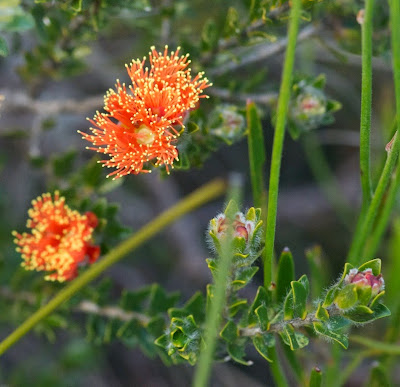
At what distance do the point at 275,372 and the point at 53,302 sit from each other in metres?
0.64

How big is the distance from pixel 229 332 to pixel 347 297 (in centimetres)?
34

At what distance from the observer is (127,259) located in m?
2.89

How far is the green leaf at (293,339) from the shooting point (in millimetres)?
1200

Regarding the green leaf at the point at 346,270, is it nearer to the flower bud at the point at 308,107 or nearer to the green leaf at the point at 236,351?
the green leaf at the point at 236,351

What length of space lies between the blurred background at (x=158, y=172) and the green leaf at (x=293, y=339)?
0.56m

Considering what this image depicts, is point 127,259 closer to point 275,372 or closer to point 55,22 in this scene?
point 55,22

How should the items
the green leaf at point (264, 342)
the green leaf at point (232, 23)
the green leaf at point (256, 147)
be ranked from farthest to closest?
the green leaf at point (232, 23)
the green leaf at point (256, 147)
the green leaf at point (264, 342)

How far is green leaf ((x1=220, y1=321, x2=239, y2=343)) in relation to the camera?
4.36ft

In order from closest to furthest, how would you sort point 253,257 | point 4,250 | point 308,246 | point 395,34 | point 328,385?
point 395,34 → point 253,257 → point 328,385 → point 4,250 → point 308,246

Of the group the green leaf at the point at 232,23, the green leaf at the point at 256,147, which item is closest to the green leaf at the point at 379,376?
the green leaf at the point at 256,147

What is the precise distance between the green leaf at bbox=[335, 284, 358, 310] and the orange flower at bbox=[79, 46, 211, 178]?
503 mm

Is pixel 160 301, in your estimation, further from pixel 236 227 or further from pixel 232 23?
pixel 232 23

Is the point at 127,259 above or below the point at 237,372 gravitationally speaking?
above

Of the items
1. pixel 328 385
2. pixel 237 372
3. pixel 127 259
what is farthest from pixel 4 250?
pixel 328 385
